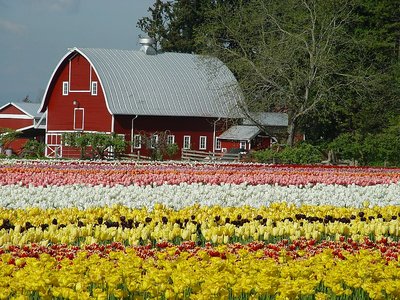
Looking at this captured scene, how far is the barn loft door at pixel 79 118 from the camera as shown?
5469 centimetres

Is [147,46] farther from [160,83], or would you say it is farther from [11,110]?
[11,110]

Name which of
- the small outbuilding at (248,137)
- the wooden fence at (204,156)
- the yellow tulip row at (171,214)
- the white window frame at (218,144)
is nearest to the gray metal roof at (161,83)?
the small outbuilding at (248,137)

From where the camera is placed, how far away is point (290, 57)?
46.2m

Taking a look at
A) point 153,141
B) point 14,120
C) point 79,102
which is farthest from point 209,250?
point 14,120

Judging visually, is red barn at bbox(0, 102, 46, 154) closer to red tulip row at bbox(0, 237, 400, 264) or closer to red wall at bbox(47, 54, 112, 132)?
red wall at bbox(47, 54, 112, 132)

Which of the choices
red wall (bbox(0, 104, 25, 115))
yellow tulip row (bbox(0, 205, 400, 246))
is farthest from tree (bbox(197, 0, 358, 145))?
yellow tulip row (bbox(0, 205, 400, 246))

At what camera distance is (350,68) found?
5078cm

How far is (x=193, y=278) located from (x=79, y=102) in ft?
160

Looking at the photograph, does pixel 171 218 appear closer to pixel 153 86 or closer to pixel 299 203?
pixel 299 203

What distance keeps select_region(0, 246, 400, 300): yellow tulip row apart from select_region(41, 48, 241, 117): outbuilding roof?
136 ft

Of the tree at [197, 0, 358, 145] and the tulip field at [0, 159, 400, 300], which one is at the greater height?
the tree at [197, 0, 358, 145]

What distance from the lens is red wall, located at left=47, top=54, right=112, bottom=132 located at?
175 feet

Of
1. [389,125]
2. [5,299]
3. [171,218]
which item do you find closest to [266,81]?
[389,125]

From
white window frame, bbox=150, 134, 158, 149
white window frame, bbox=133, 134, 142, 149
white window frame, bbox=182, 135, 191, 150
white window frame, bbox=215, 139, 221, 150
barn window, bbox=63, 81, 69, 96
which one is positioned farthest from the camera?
white window frame, bbox=215, 139, 221, 150
